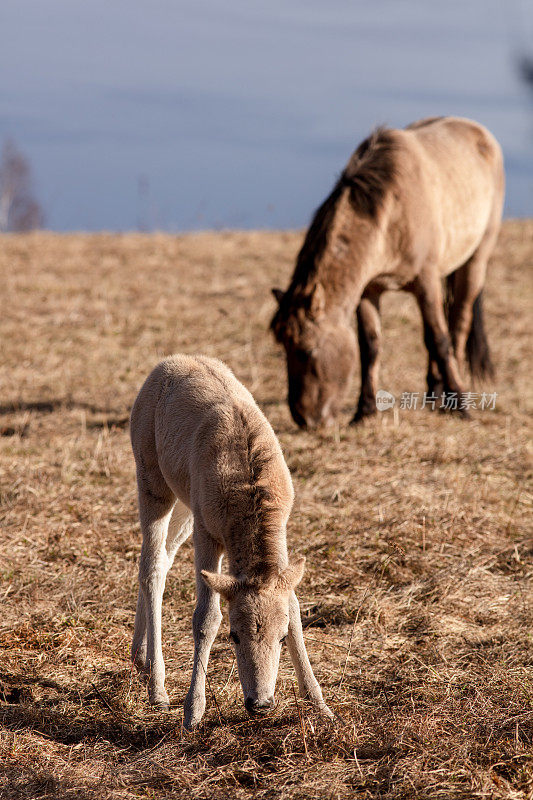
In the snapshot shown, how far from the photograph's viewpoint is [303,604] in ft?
16.3

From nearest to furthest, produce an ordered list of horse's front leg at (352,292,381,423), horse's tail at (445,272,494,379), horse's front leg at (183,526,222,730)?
horse's front leg at (183,526,222,730) → horse's front leg at (352,292,381,423) → horse's tail at (445,272,494,379)

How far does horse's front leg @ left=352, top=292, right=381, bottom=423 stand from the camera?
357 inches

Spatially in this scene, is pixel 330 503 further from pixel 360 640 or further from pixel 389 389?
pixel 389 389

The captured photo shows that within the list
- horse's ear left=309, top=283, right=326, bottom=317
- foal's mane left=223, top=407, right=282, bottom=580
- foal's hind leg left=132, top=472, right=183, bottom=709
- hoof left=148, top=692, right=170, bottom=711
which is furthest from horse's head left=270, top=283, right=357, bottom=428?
hoof left=148, top=692, right=170, bottom=711

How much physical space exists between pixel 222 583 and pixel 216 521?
0.37 m

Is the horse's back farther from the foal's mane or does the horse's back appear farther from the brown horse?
the foal's mane

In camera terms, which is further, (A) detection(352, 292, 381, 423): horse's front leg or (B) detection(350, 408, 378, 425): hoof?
(A) detection(352, 292, 381, 423): horse's front leg

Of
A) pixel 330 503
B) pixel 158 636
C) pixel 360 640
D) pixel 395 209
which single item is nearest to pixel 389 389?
pixel 395 209

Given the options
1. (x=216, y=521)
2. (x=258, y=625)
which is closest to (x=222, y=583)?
(x=258, y=625)

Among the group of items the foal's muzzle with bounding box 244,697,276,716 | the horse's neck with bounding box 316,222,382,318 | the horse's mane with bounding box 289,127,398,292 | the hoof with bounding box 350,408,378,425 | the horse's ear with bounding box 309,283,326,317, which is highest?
the horse's mane with bounding box 289,127,398,292

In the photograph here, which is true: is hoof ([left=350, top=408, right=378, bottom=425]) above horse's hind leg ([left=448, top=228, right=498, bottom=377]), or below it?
below

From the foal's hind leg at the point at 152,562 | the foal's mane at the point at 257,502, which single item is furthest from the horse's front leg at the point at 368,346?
the foal's mane at the point at 257,502

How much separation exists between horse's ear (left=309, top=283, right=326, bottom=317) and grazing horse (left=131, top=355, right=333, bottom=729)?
11.1ft

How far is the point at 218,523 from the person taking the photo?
3.57 metres
